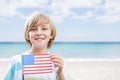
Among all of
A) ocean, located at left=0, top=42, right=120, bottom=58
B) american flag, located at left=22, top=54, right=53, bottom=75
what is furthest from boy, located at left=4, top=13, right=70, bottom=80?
ocean, located at left=0, top=42, right=120, bottom=58

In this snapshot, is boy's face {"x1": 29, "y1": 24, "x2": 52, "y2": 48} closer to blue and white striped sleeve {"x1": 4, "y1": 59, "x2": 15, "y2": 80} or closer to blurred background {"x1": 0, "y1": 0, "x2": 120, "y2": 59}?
blue and white striped sleeve {"x1": 4, "y1": 59, "x2": 15, "y2": 80}

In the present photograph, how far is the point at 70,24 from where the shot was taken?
1049 cm

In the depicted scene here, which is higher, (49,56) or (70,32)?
(49,56)

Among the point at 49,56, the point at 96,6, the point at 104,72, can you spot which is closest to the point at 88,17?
the point at 96,6

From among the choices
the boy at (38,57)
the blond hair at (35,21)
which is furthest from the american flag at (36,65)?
the blond hair at (35,21)

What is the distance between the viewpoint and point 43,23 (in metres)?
1.28

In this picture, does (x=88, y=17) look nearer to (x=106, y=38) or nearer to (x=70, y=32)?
(x=70, y=32)

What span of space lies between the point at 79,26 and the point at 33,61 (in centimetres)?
855

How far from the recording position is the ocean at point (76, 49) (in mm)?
7446

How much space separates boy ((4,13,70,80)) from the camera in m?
1.24

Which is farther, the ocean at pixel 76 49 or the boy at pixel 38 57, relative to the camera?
the ocean at pixel 76 49

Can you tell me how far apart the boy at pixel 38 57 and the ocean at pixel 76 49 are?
18.6 ft

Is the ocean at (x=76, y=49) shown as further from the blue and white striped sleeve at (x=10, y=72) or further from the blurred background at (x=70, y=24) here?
the blue and white striped sleeve at (x=10, y=72)

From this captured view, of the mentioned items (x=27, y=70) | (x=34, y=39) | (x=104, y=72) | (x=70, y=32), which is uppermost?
(x=34, y=39)
